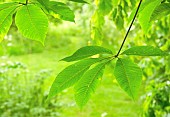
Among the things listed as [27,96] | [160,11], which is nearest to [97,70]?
[160,11]

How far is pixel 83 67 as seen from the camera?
0.47 m

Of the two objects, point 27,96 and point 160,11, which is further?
point 27,96

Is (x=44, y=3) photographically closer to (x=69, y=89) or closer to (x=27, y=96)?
(x=27, y=96)

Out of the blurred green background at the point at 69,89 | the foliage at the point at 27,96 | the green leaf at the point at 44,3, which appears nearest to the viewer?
the green leaf at the point at 44,3

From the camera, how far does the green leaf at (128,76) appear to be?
1.54 feet

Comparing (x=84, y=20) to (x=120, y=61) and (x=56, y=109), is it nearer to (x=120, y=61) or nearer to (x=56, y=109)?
(x=56, y=109)

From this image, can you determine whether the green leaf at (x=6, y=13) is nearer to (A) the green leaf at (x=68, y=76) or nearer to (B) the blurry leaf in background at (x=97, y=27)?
(A) the green leaf at (x=68, y=76)

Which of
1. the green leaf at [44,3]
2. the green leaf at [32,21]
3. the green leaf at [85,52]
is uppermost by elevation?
the green leaf at [44,3]

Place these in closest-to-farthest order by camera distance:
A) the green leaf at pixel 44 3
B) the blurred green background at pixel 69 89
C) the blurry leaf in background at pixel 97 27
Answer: the green leaf at pixel 44 3, the blurry leaf in background at pixel 97 27, the blurred green background at pixel 69 89

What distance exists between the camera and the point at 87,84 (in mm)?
490

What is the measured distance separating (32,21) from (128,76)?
0.16m

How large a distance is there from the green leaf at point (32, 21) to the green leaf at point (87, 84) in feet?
0.27

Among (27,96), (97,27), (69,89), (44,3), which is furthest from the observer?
(69,89)

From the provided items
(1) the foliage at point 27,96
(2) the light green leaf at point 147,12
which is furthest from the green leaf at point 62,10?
(1) the foliage at point 27,96
